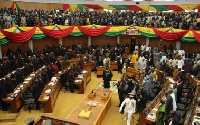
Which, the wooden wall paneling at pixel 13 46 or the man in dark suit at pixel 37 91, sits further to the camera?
the wooden wall paneling at pixel 13 46

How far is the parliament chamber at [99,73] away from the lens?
26.6 feet

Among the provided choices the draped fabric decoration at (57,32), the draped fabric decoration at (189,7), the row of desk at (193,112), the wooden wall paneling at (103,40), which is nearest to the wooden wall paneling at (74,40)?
the wooden wall paneling at (103,40)

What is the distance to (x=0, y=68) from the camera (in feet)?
39.4

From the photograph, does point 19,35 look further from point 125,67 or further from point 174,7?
point 174,7

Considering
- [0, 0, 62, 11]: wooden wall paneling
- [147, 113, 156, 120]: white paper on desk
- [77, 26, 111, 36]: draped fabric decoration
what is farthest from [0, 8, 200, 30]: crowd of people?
[147, 113, 156, 120]: white paper on desk

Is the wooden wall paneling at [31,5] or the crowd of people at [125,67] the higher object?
the wooden wall paneling at [31,5]

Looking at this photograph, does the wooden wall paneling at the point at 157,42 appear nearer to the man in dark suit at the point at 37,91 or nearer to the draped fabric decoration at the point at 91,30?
the draped fabric decoration at the point at 91,30

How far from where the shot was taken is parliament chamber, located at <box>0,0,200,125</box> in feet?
26.6

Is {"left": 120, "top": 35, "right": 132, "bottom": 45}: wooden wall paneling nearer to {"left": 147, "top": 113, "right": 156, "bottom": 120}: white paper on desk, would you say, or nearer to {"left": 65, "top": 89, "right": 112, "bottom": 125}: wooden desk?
{"left": 65, "top": 89, "right": 112, "bottom": 125}: wooden desk

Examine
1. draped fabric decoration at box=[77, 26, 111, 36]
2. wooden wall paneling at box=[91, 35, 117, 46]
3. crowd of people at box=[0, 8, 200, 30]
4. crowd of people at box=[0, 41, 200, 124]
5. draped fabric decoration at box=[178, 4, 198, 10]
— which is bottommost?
crowd of people at box=[0, 41, 200, 124]

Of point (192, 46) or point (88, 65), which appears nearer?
point (88, 65)

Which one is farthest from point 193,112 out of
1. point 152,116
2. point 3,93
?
point 3,93

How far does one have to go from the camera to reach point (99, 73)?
47.0 feet

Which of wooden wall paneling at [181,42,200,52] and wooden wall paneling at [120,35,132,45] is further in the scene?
wooden wall paneling at [120,35,132,45]
